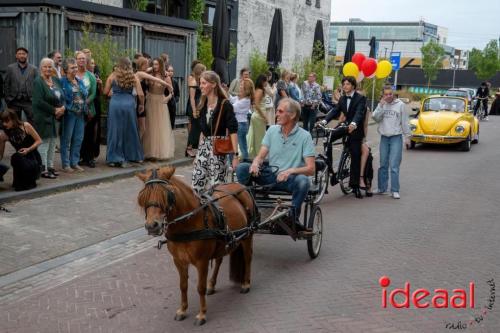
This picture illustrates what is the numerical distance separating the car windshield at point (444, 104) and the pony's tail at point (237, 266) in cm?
1475

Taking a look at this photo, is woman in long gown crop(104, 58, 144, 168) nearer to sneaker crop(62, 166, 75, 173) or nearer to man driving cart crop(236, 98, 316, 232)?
sneaker crop(62, 166, 75, 173)

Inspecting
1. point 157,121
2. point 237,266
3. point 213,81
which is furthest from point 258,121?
point 237,266

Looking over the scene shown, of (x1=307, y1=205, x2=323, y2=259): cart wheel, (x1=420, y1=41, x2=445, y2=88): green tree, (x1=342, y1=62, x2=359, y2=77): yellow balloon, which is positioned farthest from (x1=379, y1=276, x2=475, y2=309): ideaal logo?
(x1=420, y1=41, x2=445, y2=88): green tree

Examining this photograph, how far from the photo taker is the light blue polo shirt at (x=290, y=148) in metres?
6.64

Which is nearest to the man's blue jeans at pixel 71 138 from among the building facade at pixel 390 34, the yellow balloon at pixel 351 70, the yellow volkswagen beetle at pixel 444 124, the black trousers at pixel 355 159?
the black trousers at pixel 355 159

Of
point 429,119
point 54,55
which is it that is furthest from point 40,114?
point 429,119

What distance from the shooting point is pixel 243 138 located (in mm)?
12688

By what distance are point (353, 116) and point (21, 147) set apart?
5.61m

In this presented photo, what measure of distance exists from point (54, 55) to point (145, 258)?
6.26 meters

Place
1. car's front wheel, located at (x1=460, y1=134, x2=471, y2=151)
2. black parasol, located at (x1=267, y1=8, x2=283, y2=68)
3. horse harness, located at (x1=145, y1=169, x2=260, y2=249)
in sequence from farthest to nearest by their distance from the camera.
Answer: black parasol, located at (x1=267, y1=8, x2=283, y2=68)
car's front wheel, located at (x1=460, y1=134, x2=471, y2=151)
horse harness, located at (x1=145, y1=169, x2=260, y2=249)

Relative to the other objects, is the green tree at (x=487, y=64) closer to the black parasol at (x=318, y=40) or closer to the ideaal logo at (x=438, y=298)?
the black parasol at (x=318, y=40)

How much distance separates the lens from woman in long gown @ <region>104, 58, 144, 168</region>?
36.1ft

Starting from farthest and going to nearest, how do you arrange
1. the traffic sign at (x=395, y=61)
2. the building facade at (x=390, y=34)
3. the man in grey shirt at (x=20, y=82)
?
the building facade at (x=390, y=34), the traffic sign at (x=395, y=61), the man in grey shirt at (x=20, y=82)

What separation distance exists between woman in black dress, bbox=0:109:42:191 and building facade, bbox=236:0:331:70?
1971 cm
